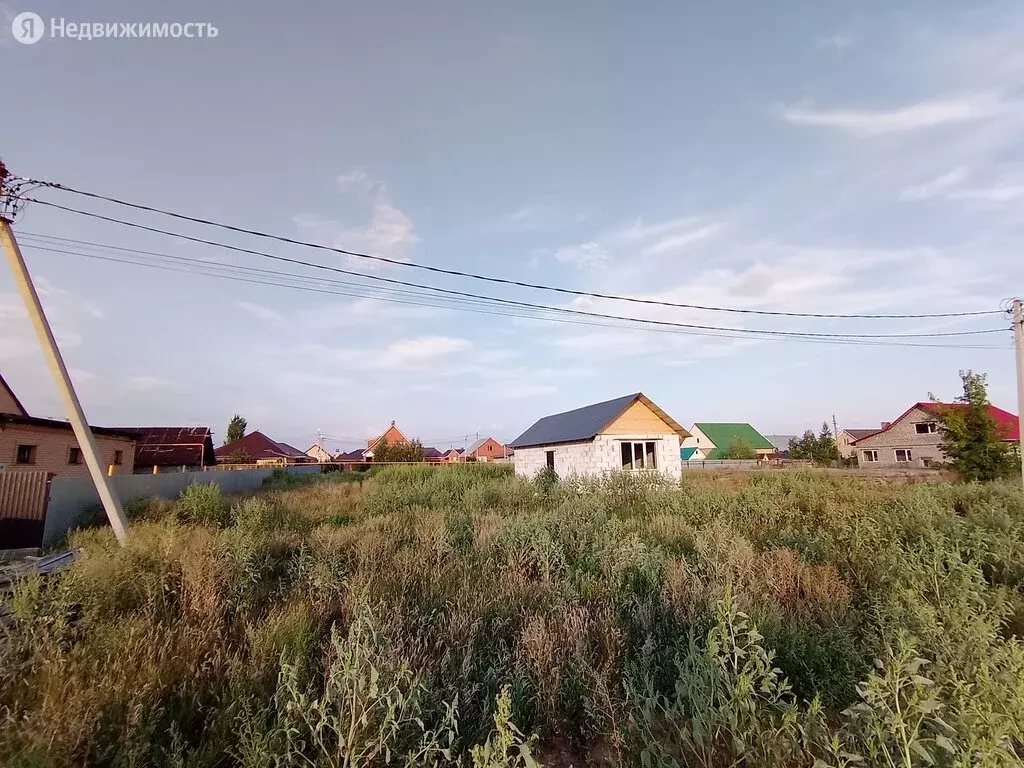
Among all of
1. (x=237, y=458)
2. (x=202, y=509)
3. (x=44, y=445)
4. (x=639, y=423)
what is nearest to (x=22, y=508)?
(x=202, y=509)

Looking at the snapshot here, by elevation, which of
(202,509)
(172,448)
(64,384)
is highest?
(64,384)

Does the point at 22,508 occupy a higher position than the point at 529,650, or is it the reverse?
the point at 22,508

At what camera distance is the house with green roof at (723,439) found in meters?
56.6

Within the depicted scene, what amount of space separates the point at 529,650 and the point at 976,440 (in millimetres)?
23578

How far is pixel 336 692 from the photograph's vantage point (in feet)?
8.75

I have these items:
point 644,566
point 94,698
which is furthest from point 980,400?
point 94,698

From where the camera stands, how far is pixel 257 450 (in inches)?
1852

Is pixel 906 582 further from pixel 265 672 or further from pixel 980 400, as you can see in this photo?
pixel 980 400

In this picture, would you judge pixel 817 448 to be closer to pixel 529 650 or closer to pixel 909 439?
pixel 909 439

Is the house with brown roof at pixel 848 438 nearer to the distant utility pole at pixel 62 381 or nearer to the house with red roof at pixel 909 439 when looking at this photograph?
the house with red roof at pixel 909 439

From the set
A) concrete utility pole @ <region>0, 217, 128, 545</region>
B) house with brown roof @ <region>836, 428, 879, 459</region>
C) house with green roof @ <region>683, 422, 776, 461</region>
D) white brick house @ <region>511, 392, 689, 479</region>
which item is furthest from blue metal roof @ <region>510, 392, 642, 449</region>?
house with brown roof @ <region>836, 428, 879, 459</region>

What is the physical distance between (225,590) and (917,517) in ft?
31.3

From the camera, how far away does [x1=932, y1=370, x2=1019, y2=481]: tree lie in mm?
18031

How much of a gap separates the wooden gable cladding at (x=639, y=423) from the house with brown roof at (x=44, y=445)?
A: 16235mm
